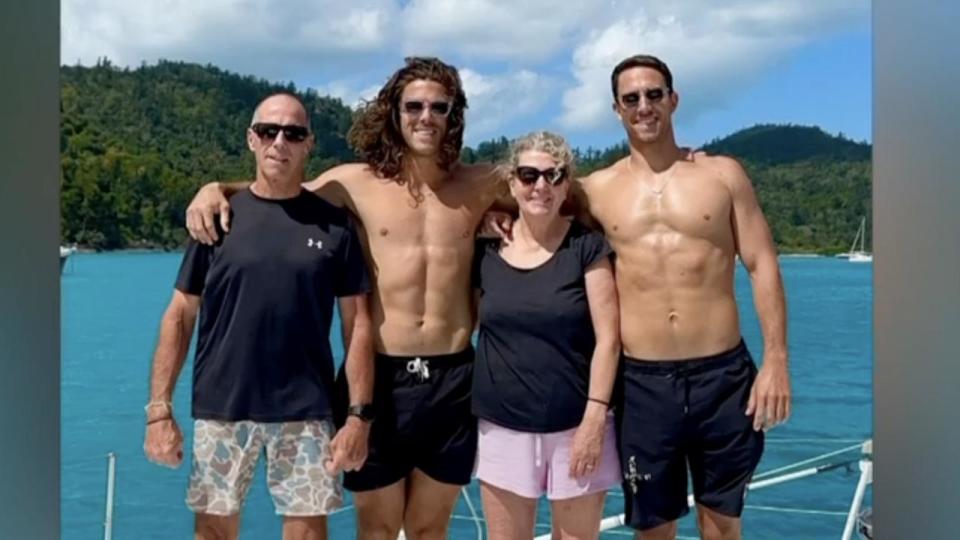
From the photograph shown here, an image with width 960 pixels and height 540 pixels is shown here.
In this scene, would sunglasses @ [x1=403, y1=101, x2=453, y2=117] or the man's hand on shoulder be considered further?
sunglasses @ [x1=403, y1=101, x2=453, y2=117]

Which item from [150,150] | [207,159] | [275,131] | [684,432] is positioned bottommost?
[684,432]

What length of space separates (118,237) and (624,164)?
452 inches

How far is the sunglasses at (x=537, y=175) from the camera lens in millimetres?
2582

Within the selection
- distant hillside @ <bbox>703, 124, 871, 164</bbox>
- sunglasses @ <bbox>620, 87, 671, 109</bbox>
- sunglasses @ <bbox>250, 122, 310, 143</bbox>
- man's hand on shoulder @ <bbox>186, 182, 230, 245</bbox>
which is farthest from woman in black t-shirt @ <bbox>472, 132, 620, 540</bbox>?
distant hillside @ <bbox>703, 124, 871, 164</bbox>

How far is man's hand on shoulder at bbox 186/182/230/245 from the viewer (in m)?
2.56

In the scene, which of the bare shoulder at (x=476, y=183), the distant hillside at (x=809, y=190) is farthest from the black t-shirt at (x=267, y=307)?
the distant hillside at (x=809, y=190)

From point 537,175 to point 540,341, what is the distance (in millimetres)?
454

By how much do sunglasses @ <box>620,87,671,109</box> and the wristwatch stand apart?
3.70ft

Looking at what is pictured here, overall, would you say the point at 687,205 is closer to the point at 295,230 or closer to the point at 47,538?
the point at 295,230

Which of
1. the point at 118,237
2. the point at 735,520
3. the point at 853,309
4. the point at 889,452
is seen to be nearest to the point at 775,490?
the point at 118,237

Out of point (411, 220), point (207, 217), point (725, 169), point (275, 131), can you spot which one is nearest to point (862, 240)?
point (725, 169)

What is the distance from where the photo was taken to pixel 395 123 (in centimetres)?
281

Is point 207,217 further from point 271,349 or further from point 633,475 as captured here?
point 633,475

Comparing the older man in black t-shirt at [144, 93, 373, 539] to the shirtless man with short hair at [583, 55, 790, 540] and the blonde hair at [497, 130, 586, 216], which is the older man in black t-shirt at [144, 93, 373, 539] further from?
the shirtless man with short hair at [583, 55, 790, 540]
